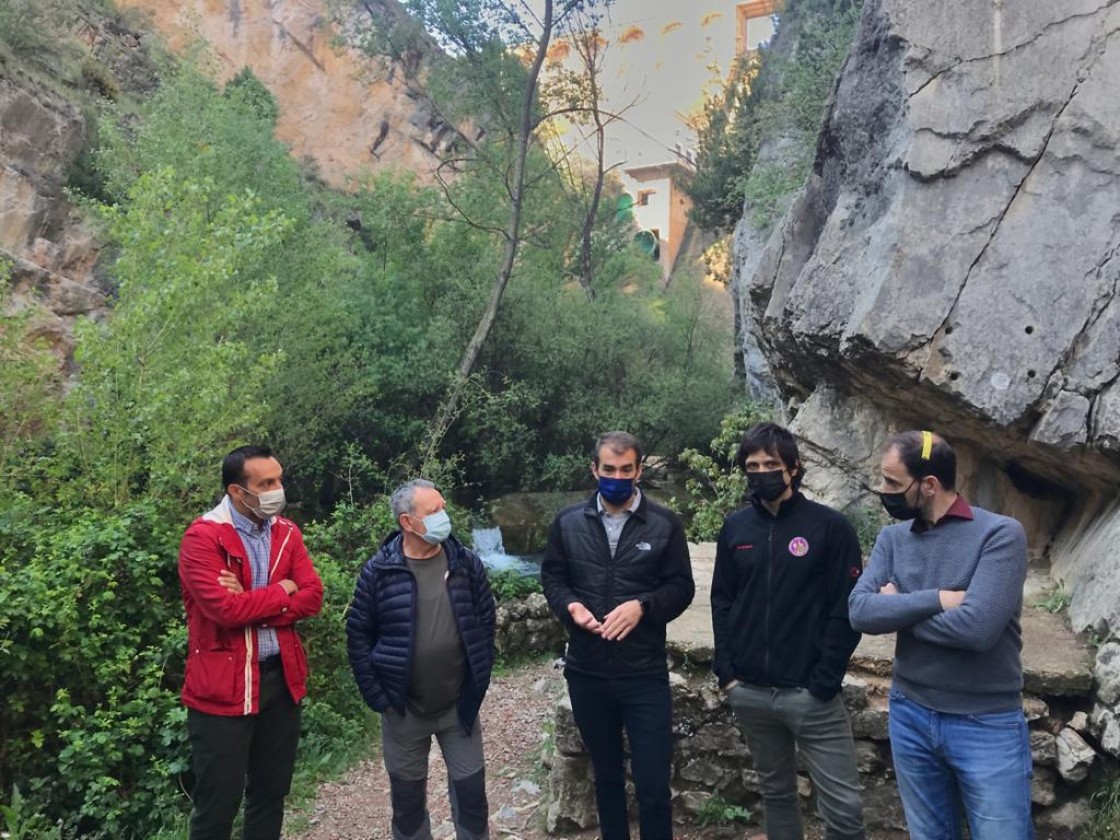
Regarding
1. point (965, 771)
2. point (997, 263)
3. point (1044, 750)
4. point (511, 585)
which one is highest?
point (997, 263)

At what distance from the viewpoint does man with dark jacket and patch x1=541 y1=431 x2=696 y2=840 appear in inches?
119

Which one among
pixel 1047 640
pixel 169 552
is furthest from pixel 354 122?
pixel 1047 640

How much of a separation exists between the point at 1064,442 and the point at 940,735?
139 inches

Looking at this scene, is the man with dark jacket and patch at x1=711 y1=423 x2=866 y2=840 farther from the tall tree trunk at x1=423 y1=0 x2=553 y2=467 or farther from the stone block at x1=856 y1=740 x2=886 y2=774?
the tall tree trunk at x1=423 y1=0 x2=553 y2=467

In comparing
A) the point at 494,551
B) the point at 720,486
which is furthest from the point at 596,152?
the point at 720,486

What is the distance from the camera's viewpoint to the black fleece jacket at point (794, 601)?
2.81 m

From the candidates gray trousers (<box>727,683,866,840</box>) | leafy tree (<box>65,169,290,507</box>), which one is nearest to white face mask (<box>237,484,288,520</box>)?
gray trousers (<box>727,683,866,840</box>)

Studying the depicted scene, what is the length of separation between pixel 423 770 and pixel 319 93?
32765mm

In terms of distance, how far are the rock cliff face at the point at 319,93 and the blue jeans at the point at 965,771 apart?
30215 millimetres

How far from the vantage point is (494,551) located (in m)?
12.4

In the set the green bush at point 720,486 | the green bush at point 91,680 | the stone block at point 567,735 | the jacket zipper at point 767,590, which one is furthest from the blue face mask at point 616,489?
the green bush at point 720,486

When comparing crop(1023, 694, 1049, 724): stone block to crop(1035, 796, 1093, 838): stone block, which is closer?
crop(1035, 796, 1093, 838): stone block

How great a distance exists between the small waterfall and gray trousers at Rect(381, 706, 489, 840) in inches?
326

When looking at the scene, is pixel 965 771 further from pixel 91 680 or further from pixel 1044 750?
pixel 91 680
